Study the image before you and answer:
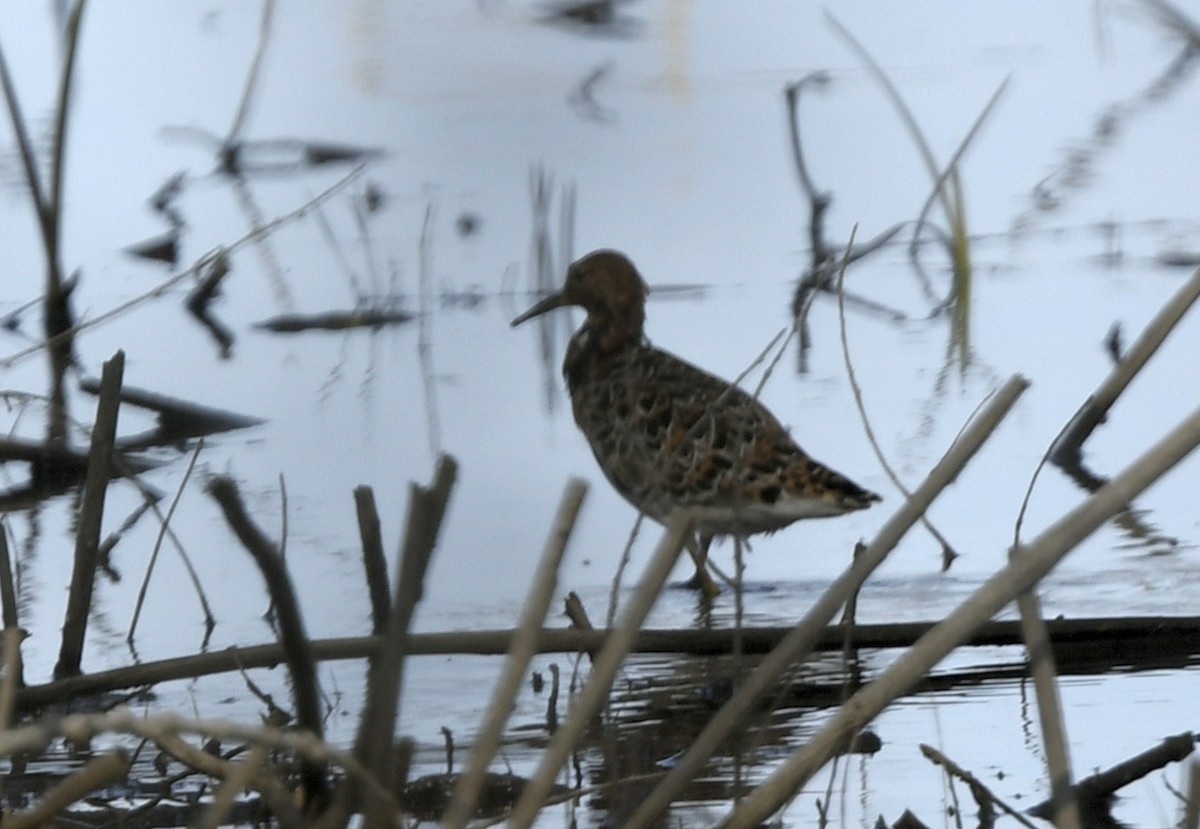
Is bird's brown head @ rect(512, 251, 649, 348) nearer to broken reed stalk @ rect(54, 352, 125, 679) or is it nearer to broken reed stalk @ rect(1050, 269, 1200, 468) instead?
broken reed stalk @ rect(54, 352, 125, 679)

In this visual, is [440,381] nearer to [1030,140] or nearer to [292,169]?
[292,169]

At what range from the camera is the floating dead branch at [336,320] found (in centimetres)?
584

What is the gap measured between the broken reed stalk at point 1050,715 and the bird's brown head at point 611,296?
2.89 meters

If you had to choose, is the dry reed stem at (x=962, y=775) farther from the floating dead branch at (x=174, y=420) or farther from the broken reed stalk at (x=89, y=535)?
the floating dead branch at (x=174, y=420)

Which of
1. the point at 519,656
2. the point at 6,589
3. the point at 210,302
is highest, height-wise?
the point at 210,302

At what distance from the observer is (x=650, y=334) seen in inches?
221

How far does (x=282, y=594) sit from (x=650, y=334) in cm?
422

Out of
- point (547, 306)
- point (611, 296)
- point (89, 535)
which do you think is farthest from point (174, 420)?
point (89, 535)

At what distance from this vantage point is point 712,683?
10.3ft

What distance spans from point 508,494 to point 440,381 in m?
1.25

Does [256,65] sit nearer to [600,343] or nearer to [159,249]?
[600,343]

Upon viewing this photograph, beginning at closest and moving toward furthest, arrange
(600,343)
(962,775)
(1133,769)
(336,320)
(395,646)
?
1. (395,646)
2. (962,775)
3. (1133,769)
4. (600,343)
5. (336,320)

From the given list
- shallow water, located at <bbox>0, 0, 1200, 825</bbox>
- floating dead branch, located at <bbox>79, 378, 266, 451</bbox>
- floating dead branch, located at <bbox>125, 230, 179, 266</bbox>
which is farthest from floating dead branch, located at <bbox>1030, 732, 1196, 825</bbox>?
floating dead branch, located at <bbox>125, 230, 179, 266</bbox>

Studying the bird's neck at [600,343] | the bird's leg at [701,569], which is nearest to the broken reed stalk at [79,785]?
the bird's leg at [701,569]
